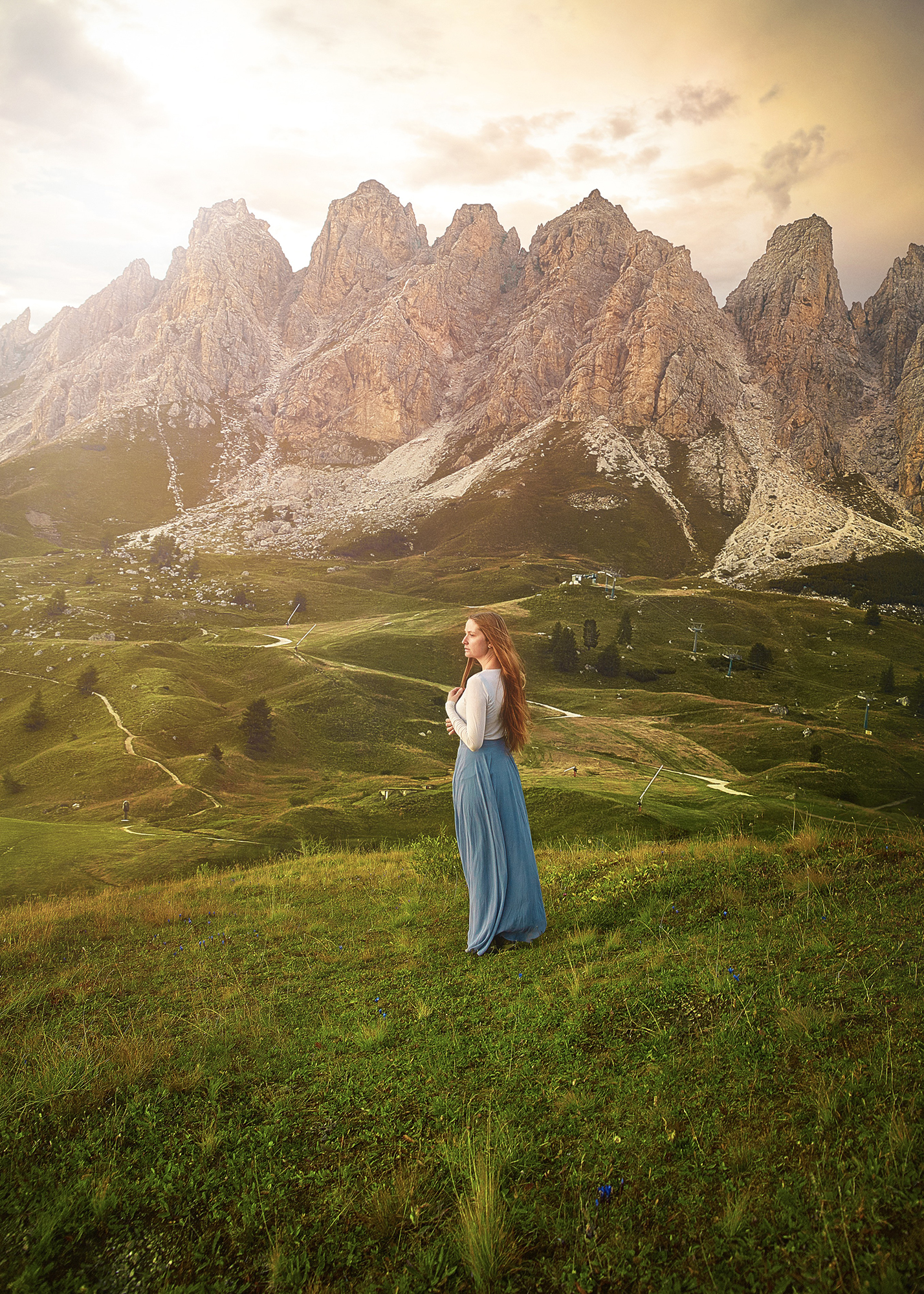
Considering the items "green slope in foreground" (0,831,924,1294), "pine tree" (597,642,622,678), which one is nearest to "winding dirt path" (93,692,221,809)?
"green slope in foreground" (0,831,924,1294)

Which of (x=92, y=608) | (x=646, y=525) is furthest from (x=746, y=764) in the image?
(x=646, y=525)

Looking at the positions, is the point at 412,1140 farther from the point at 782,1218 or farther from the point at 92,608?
the point at 92,608

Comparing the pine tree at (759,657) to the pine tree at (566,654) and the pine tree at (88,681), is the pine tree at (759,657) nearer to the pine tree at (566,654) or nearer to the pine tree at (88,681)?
the pine tree at (566,654)

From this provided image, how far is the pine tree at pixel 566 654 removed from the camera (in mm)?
70519

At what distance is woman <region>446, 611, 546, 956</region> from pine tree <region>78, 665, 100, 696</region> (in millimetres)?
41505

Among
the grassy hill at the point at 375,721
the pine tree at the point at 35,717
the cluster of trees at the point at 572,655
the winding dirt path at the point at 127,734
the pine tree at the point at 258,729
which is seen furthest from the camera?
the cluster of trees at the point at 572,655

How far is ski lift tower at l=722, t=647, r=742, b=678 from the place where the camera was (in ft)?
239

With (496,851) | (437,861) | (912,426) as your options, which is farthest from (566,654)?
(912,426)

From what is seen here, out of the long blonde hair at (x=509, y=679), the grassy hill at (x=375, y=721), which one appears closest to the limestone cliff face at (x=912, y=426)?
the grassy hill at (x=375, y=721)

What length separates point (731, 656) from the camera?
7450cm

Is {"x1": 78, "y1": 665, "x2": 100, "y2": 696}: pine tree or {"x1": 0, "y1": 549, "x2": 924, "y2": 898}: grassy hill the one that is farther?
{"x1": 78, "y1": 665, "x2": 100, "y2": 696}: pine tree

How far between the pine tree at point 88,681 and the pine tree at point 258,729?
10660 millimetres

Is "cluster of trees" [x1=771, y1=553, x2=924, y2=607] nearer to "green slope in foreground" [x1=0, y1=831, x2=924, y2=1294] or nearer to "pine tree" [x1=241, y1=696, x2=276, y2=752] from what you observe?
"pine tree" [x1=241, y1=696, x2=276, y2=752]

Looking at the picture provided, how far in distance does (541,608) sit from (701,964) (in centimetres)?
8231
